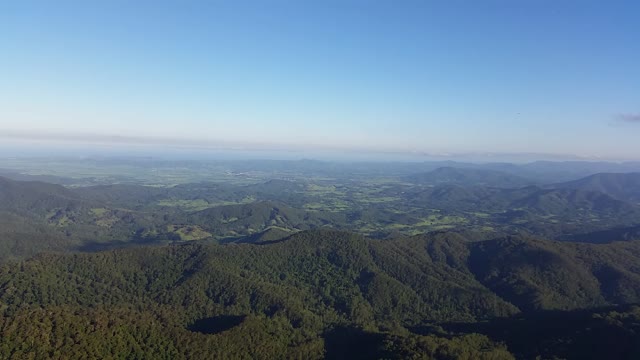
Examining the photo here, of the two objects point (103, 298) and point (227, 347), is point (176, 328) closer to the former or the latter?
point (227, 347)

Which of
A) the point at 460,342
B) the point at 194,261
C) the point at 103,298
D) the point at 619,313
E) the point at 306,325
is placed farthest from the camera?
the point at 194,261

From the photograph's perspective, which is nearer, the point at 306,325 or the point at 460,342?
the point at 460,342

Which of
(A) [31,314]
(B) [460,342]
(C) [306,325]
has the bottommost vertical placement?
(C) [306,325]

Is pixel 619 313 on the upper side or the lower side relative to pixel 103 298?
upper

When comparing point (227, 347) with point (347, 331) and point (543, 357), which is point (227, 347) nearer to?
point (347, 331)

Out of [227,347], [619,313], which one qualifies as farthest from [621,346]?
[227,347]

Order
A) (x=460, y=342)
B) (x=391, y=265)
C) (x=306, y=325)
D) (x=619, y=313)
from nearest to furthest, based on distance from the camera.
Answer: (x=460, y=342), (x=619, y=313), (x=306, y=325), (x=391, y=265)

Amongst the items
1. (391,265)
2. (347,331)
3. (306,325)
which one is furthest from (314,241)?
(347,331)
